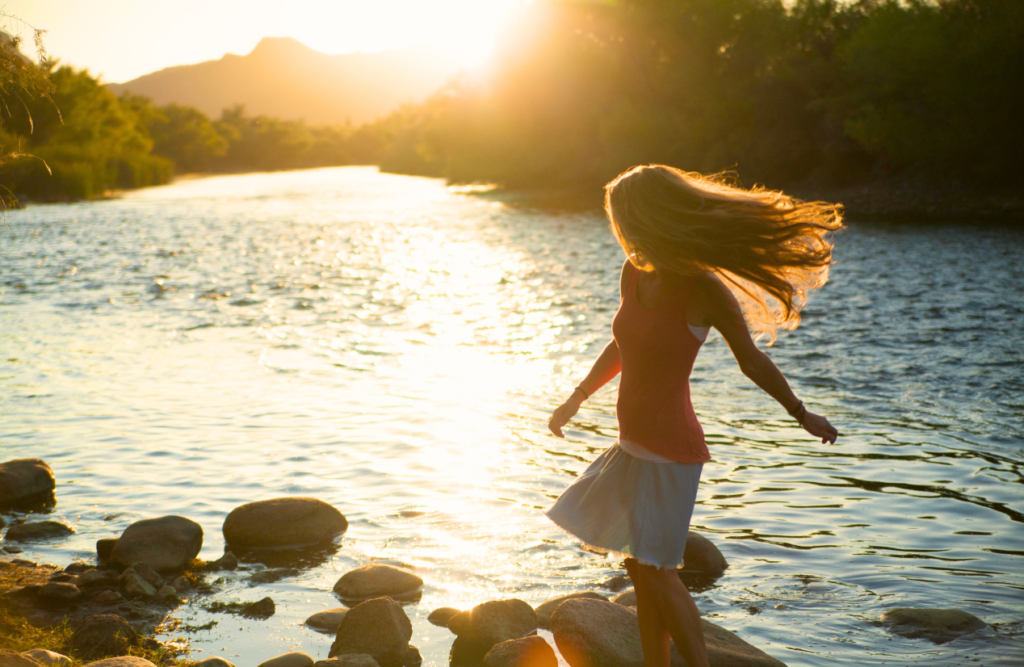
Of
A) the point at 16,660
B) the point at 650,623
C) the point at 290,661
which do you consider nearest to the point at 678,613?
the point at 650,623

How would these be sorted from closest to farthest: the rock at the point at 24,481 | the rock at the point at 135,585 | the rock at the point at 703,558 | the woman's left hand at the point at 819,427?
1. the woman's left hand at the point at 819,427
2. the rock at the point at 135,585
3. the rock at the point at 703,558
4. the rock at the point at 24,481

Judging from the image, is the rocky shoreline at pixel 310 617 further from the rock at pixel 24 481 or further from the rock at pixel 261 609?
the rock at pixel 24 481

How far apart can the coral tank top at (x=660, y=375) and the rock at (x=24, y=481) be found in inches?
233

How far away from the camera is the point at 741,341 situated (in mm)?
3477

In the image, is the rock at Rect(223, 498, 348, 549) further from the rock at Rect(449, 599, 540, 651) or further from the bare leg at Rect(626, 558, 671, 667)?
the bare leg at Rect(626, 558, 671, 667)

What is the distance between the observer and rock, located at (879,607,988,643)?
504 centimetres

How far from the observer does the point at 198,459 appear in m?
8.67

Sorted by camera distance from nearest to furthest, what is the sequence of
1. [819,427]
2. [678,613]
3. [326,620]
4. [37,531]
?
[819,427] < [678,613] < [326,620] < [37,531]

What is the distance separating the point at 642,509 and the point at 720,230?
1168mm

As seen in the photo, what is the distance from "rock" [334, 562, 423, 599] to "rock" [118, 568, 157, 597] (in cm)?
118

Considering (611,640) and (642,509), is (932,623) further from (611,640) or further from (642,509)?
(642,509)

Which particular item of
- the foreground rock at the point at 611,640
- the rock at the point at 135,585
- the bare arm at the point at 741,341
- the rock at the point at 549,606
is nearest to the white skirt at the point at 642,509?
the bare arm at the point at 741,341

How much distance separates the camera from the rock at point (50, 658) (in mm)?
4102

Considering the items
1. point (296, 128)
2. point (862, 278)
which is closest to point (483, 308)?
point (862, 278)
